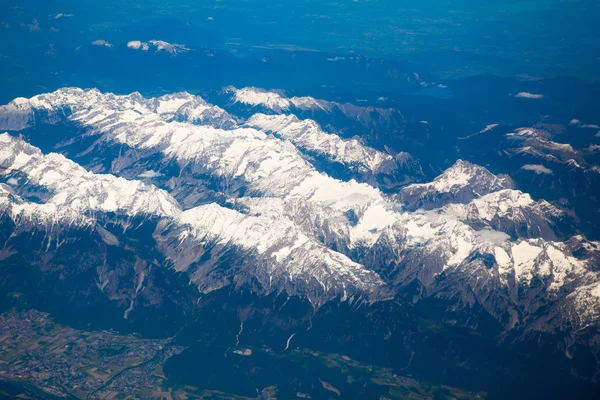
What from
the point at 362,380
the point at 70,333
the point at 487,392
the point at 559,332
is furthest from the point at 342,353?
the point at 70,333

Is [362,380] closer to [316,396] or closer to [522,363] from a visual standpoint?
[316,396]

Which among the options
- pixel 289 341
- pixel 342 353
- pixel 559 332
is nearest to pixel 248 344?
pixel 289 341

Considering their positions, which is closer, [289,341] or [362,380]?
[362,380]

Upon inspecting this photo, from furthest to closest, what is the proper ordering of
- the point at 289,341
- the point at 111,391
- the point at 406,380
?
the point at 289,341
the point at 406,380
the point at 111,391

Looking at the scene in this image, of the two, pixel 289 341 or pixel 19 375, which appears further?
pixel 289 341

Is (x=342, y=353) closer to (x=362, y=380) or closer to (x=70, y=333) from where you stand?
(x=362, y=380)

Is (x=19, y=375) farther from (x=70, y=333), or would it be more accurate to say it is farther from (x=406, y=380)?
(x=406, y=380)

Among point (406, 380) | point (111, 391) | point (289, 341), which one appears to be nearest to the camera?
point (111, 391)

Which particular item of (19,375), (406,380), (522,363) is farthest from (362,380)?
(19,375)
